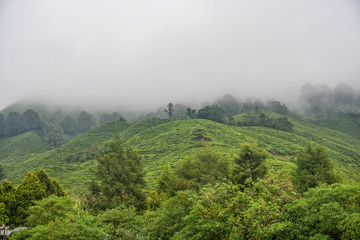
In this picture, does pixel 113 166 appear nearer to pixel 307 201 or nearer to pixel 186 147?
pixel 307 201

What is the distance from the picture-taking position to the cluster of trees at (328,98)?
145188 mm

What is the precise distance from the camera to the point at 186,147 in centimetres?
6150

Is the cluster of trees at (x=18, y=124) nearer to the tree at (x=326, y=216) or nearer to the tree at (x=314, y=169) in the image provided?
the tree at (x=314, y=169)

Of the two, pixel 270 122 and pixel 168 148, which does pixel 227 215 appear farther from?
pixel 270 122

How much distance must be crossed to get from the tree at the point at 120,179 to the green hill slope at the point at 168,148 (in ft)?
46.1

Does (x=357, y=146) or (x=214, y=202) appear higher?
(x=214, y=202)

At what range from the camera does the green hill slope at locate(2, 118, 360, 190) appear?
55.3 meters

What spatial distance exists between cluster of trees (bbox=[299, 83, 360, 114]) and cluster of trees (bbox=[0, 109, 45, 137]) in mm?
176364

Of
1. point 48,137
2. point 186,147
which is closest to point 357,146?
point 186,147

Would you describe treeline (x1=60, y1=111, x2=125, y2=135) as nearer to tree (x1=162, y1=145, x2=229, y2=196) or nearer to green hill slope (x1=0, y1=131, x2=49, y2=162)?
green hill slope (x1=0, y1=131, x2=49, y2=162)

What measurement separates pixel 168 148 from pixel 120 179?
37540 mm

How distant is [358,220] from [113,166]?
26.0m

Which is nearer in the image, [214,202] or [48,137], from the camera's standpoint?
[214,202]

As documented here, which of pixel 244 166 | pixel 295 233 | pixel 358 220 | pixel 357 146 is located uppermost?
pixel 358 220
